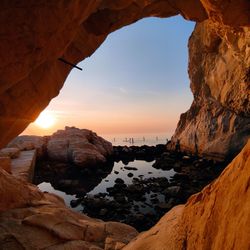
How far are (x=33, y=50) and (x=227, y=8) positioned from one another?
6.23m

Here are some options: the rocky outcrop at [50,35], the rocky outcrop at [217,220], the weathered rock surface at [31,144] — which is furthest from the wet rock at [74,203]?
the weathered rock surface at [31,144]

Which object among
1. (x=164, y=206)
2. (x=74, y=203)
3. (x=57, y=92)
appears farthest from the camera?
(x=74, y=203)

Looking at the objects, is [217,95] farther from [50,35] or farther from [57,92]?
[50,35]

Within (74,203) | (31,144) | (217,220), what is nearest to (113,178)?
(74,203)

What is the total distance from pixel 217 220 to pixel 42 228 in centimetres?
568

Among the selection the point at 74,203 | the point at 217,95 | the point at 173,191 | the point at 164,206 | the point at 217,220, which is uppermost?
the point at 217,95

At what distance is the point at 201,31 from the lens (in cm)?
4031

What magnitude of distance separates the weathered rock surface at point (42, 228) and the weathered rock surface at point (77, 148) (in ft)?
69.4

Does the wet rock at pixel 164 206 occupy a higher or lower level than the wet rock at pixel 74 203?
higher

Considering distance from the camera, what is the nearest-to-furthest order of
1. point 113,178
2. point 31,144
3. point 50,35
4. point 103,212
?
point 50,35 < point 103,212 < point 113,178 < point 31,144

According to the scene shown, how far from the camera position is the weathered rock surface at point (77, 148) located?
30938 mm

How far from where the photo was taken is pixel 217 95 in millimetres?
33750

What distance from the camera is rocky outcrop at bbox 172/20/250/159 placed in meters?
26.2

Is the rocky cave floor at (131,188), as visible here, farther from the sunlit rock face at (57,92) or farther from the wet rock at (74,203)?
the sunlit rock face at (57,92)
